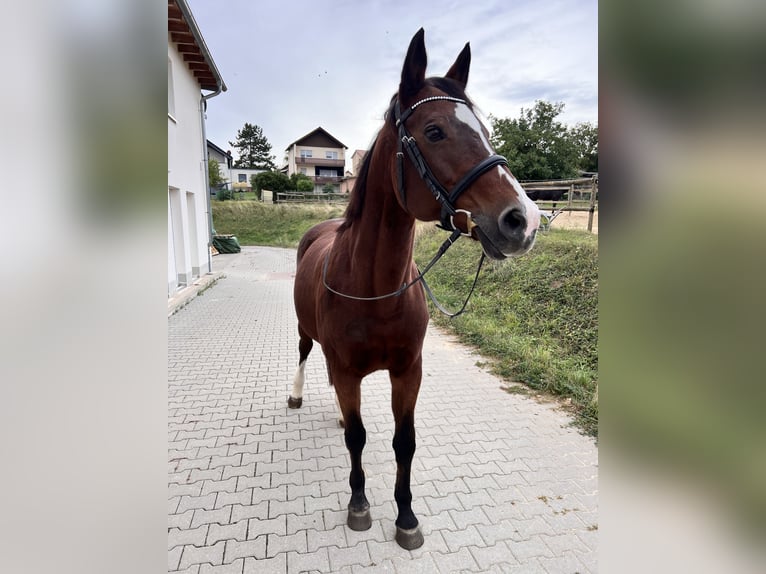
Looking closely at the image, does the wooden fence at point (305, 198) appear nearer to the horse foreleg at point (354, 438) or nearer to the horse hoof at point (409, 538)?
the horse foreleg at point (354, 438)

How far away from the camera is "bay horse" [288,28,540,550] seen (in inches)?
55.4

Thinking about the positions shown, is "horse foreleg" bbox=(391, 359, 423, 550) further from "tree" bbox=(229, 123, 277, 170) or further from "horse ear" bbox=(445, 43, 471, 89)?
"tree" bbox=(229, 123, 277, 170)

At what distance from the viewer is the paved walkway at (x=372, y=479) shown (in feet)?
7.12

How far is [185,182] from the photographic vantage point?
8695 millimetres

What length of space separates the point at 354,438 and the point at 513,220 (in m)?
1.69

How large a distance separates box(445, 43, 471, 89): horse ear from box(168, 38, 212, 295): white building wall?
6.29 m

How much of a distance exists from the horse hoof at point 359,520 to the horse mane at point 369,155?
5.55 ft

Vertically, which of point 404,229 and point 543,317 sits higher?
point 404,229

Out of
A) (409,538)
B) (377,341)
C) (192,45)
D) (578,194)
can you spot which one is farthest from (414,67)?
(578,194)

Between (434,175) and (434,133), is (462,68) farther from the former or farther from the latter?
(434,175)

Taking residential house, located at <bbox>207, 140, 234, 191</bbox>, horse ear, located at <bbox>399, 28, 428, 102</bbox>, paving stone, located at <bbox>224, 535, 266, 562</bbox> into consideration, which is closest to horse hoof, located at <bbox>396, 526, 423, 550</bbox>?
paving stone, located at <bbox>224, 535, 266, 562</bbox>

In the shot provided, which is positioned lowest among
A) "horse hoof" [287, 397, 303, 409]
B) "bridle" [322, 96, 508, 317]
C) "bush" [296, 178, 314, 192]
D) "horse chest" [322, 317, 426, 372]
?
"horse hoof" [287, 397, 303, 409]
